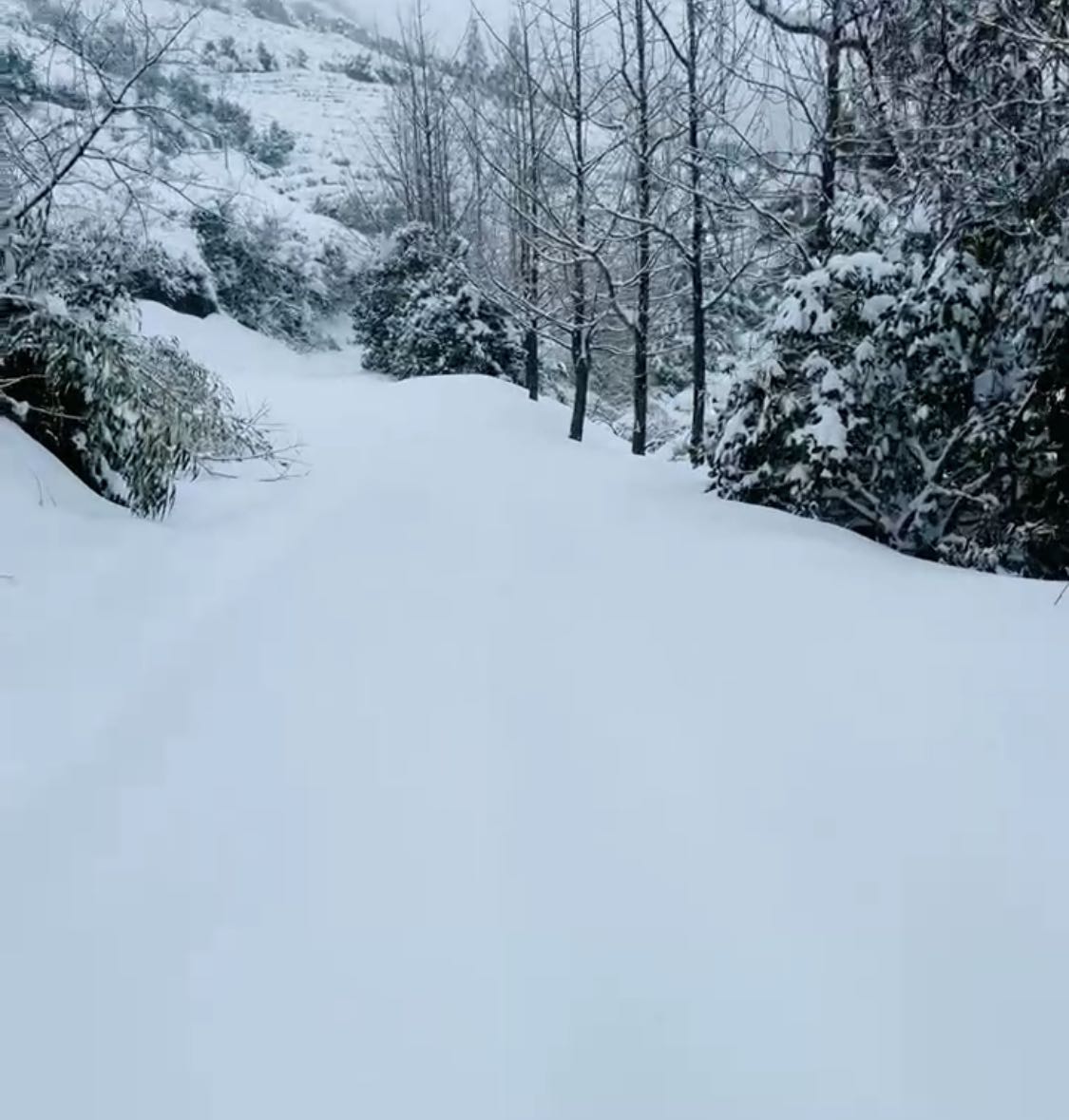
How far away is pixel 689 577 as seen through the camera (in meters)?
4.36

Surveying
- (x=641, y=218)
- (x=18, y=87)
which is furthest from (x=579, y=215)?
(x=18, y=87)

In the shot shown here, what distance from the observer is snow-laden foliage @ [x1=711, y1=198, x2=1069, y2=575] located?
14.5 ft

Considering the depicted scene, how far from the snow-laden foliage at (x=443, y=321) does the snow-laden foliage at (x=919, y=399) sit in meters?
11.9

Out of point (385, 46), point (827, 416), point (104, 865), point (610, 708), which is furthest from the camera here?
point (385, 46)

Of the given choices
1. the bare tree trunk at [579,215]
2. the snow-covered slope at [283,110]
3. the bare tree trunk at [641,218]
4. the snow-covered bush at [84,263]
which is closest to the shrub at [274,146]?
the snow-covered slope at [283,110]

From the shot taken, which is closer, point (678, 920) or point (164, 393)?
point (678, 920)

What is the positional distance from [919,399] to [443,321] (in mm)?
13634

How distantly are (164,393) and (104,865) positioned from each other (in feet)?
14.6

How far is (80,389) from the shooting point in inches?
189

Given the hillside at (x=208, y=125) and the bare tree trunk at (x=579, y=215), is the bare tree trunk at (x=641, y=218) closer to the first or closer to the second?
the bare tree trunk at (x=579, y=215)

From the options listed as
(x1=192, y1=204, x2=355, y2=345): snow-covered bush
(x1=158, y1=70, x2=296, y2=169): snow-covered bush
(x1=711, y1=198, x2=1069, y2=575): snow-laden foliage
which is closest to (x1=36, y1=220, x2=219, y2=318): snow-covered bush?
(x1=711, y1=198, x2=1069, y2=575): snow-laden foliage

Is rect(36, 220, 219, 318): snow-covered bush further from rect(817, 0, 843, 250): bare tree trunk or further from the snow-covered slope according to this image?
rect(817, 0, 843, 250): bare tree trunk

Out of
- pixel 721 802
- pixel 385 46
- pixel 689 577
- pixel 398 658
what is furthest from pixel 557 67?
pixel 385 46

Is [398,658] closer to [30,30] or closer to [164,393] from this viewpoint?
[164,393]
